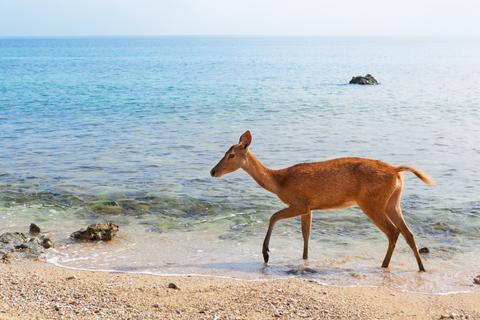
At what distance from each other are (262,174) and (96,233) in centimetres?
263

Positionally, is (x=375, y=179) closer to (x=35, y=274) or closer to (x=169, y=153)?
(x=35, y=274)

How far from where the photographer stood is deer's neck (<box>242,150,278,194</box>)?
9.48 m

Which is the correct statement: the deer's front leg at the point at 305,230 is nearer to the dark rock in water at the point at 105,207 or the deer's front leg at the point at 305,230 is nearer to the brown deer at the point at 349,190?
the brown deer at the point at 349,190

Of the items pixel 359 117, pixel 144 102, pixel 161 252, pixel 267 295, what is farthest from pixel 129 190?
pixel 144 102

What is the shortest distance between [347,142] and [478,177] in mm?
5906

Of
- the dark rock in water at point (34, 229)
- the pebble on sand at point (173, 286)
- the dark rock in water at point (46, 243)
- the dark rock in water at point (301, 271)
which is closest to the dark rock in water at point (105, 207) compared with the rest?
the dark rock in water at point (34, 229)

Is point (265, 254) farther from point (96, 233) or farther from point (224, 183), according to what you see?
point (224, 183)

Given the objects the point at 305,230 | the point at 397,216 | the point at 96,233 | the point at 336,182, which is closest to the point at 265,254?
the point at 305,230

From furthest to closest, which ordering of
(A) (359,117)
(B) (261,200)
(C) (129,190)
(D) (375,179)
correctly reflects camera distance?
(A) (359,117) < (C) (129,190) < (B) (261,200) < (D) (375,179)

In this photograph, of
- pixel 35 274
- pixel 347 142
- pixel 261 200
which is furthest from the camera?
pixel 347 142

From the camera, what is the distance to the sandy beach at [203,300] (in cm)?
667

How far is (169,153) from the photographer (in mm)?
18156

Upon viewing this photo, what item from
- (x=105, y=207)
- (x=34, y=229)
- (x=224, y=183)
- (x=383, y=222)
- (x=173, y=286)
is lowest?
(x=224, y=183)

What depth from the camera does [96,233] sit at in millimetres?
9914
